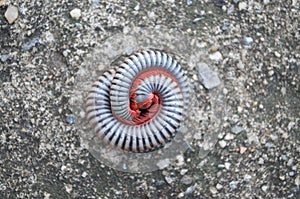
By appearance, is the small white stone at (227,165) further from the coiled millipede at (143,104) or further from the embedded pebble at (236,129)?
the coiled millipede at (143,104)

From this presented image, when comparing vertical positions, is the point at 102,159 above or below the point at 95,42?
below

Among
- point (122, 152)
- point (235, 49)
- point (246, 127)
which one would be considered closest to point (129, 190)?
point (122, 152)

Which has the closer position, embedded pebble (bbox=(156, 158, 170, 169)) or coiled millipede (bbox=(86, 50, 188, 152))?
coiled millipede (bbox=(86, 50, 188, 152))

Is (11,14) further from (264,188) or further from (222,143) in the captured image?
(264,188)

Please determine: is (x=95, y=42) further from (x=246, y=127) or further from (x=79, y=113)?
(x=246, y=127)

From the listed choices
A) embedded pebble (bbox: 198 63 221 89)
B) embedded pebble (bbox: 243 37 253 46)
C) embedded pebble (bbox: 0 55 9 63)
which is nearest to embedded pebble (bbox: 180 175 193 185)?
embedded pebble (bbox: 198 63 221 89)

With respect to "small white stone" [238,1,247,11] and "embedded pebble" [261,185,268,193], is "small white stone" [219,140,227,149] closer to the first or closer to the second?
"embedded pebble" [261,185,268,193]

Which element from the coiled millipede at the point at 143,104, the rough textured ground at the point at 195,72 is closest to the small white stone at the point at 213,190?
the rough textured ground at the point at 195,72
